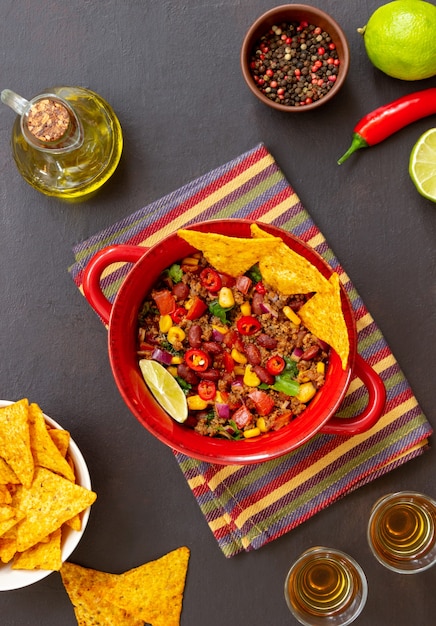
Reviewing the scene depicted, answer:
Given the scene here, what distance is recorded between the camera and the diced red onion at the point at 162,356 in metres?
2.86

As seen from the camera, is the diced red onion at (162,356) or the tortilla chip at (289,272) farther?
the diced red onion at (162,356)

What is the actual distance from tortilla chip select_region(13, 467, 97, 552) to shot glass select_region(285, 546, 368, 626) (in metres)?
0.97

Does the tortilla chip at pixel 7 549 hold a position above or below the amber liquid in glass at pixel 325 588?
above

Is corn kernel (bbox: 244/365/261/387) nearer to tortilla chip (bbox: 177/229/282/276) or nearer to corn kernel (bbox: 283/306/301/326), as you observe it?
corn kernel (bbox: 283/306/301/326)

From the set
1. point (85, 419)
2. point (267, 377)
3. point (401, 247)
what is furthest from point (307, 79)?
point (85, 419)

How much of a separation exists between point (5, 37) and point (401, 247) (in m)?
1.98

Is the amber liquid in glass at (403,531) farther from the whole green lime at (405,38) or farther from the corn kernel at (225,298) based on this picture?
the whole green lime at (405,38)

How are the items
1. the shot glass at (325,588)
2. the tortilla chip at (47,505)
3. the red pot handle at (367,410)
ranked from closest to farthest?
the red pot handle at (367,410)
the tortilla chip at (47,505)
the shot glass at (325,588)

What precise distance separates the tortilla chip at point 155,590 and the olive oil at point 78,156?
1652 mm

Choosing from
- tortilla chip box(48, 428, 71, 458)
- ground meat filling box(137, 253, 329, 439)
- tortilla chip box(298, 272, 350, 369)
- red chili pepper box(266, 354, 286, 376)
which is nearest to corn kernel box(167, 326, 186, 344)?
ground meat filling box(137, 253, 329, 439)

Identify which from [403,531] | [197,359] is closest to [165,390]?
[197,359]

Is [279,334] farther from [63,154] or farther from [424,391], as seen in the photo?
[63,154]

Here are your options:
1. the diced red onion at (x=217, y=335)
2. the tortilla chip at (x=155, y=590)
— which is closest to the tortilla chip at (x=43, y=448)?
the tortilla chip at (x=155, y=590)

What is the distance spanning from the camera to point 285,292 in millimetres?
2807
